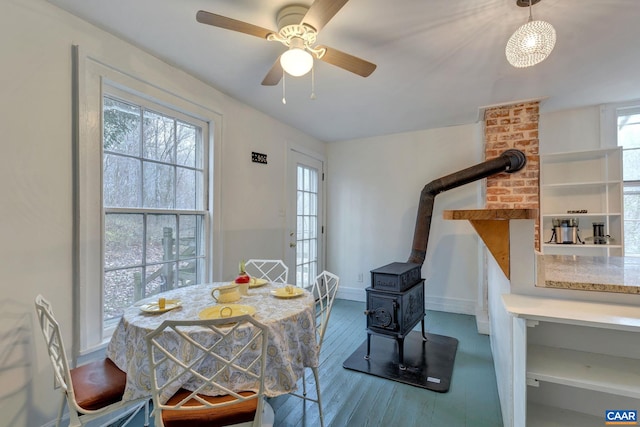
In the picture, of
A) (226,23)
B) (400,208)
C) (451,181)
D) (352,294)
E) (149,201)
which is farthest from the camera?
Answer: (352,294)

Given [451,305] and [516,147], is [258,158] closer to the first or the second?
[516,147]

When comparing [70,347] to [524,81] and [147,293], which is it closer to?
[147,293]

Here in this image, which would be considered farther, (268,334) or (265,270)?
(265,270)

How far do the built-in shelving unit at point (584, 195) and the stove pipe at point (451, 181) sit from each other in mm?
343

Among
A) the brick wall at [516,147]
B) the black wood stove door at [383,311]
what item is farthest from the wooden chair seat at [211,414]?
the brick wall at [516,147]

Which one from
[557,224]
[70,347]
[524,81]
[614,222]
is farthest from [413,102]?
[70,347]

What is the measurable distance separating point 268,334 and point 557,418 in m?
1.37

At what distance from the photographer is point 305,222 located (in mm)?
4277

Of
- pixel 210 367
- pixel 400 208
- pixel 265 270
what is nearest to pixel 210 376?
pixel 210 367

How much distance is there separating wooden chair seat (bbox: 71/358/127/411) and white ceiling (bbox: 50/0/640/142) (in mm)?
1969

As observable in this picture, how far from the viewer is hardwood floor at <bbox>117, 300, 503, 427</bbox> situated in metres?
1.88

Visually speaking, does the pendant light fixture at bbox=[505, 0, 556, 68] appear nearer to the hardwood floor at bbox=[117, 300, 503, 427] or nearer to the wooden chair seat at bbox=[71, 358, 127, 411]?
the hardwood floor at bbox=[117, 300, 503, 427]

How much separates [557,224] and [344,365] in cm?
275

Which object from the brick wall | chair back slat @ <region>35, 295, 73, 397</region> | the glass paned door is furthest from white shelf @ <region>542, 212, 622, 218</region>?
chair back slat @ <region>35, 295, 73, 397</region>
